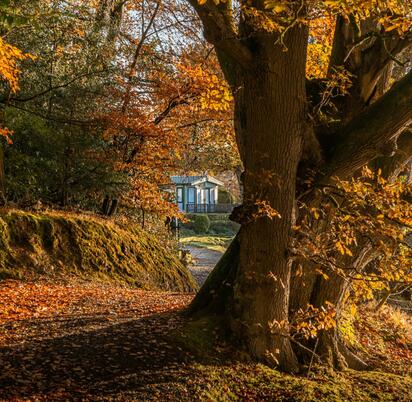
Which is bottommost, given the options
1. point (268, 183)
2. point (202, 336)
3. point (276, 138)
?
point (202, 336)

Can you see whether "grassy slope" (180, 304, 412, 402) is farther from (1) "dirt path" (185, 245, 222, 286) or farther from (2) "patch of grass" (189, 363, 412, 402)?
(1) "dirt path" (185, 245, 222, 286)

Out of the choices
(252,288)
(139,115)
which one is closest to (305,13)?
Answer: (252,288)

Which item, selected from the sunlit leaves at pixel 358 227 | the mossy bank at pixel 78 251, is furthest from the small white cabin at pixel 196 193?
the sunlit leaves at pixel 358 227

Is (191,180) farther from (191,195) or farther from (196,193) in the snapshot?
(191,195)

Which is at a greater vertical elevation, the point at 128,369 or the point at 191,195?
the point at 191,195

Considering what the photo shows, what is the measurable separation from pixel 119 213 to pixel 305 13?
976cm

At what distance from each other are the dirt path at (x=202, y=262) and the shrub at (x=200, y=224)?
24.0 feet

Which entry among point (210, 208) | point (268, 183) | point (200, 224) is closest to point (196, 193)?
point (210, 208)

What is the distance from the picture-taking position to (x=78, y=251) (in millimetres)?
10031

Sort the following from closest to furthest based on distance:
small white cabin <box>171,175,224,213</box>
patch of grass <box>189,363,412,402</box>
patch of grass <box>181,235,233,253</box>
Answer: patch of grass <box>189,363,412,402</box>
patch of grass <box>181,235,233,253</box>
small white cabin <box>171,175,224,213</box>

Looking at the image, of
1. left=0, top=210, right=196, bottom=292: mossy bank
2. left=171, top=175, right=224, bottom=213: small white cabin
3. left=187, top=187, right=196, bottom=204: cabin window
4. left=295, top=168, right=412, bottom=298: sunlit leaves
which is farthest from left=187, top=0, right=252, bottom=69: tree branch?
left=187, top=187, right=196, bottom=204: cabin window

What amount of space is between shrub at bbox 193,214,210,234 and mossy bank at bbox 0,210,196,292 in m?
22.7

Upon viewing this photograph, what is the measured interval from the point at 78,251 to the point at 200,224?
83.6 ft

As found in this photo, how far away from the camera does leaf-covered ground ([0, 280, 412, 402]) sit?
4.43 m
